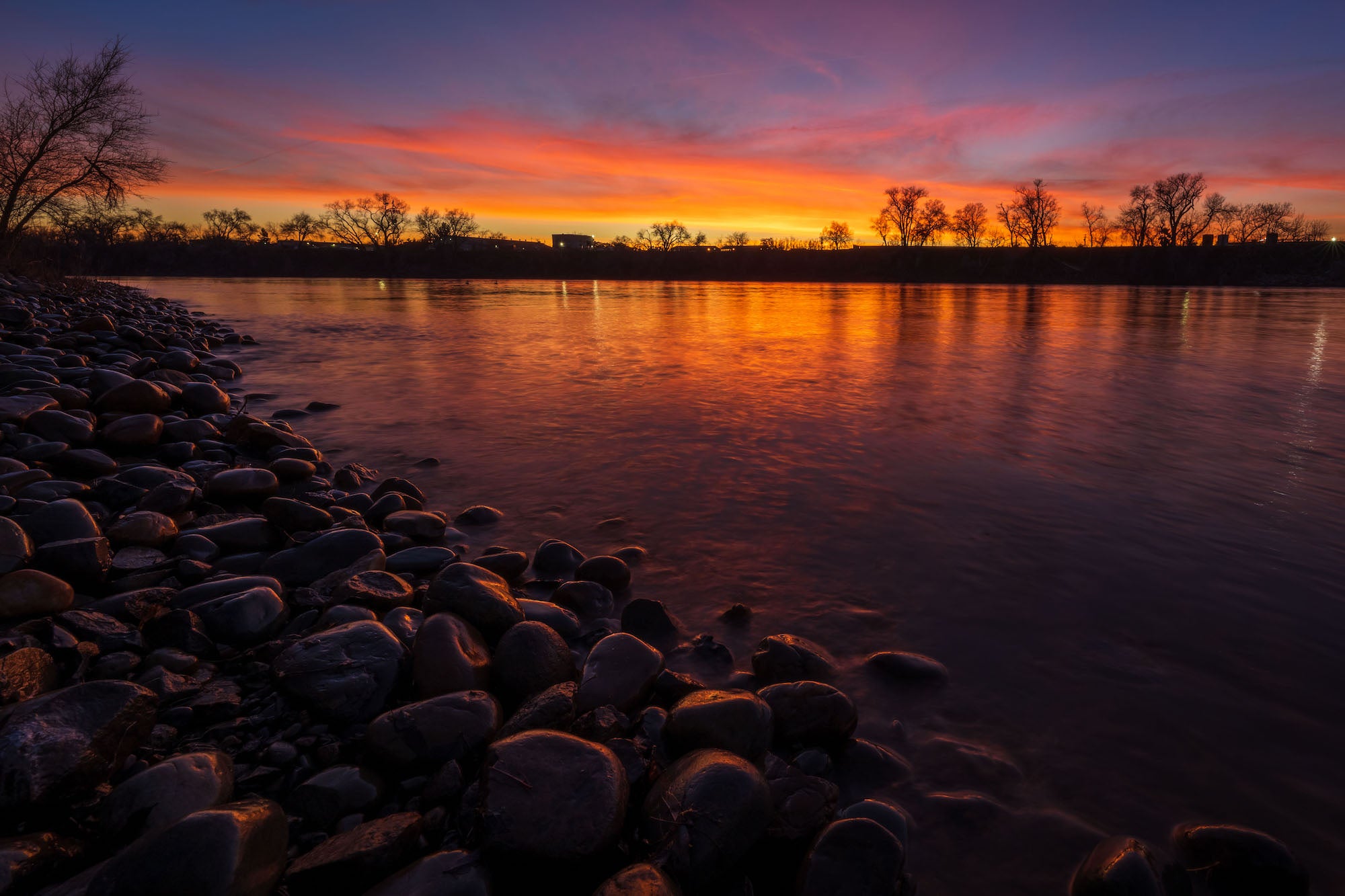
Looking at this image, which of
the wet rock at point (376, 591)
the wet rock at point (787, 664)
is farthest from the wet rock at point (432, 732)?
the wet rock at point (787, 664)

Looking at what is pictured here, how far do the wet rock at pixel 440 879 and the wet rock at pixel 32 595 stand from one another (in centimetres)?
214

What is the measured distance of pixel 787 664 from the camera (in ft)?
9.04

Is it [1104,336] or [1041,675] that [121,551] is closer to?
[1041,675]

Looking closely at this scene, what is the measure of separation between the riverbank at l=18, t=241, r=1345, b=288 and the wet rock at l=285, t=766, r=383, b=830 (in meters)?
78.8

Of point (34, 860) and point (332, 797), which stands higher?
point (34, 860)

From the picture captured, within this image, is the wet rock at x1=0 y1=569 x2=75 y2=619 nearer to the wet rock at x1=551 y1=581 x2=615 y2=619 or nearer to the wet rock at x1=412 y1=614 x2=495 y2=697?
the wet rock at x1=412 y1=614 x2=495 y2=697

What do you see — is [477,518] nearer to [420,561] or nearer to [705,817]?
[420,561]

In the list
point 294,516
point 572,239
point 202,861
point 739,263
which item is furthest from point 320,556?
point 572,239

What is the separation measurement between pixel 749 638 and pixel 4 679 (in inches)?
113

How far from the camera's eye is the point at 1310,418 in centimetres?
756

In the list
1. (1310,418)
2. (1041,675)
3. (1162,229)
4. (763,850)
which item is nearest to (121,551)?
(763,850)

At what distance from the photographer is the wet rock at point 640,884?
1540 millimetres

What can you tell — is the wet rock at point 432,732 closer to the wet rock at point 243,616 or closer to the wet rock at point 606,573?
the wet rock at point 243,616

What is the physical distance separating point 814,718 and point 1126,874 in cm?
98
